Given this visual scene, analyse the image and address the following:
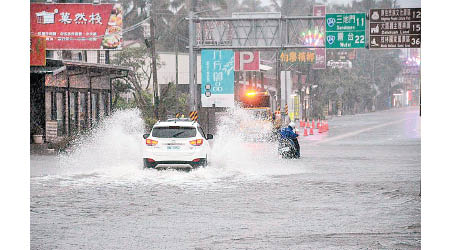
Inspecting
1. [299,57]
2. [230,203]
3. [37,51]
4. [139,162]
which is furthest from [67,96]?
[299,57]

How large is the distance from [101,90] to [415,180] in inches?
1105

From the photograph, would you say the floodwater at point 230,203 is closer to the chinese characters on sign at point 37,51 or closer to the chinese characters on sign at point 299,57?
the chinese characters on sign at point 37,51

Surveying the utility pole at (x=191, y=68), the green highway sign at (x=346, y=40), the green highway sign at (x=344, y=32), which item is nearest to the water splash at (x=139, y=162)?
the utility pole at (x=191, y=68)

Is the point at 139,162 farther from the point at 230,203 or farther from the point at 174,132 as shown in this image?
the point at 230,203

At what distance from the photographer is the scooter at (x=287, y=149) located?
3044 cm

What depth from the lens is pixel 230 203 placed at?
17.4 metres

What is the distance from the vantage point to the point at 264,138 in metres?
45.3

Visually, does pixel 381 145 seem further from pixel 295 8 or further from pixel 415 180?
pixel 295 8

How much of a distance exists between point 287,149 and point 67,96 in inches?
632

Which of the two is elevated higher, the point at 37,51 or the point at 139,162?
the point at 37,51

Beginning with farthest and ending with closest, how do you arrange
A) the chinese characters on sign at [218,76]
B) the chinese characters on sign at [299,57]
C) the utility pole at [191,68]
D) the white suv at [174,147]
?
the chinese characters on sign at [299,57], the chinese characters on sign at [218,76], the utility pole at [191,68], the white suv at [174,147]

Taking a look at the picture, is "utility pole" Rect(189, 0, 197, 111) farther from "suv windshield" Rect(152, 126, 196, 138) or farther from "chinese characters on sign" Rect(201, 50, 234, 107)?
"suv windshield" Rect(152, 126, 196, 138)

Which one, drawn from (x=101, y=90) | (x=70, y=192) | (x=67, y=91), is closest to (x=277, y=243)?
(x=70, y=192)

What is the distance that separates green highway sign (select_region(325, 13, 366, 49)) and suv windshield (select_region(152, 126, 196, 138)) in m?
23.5
